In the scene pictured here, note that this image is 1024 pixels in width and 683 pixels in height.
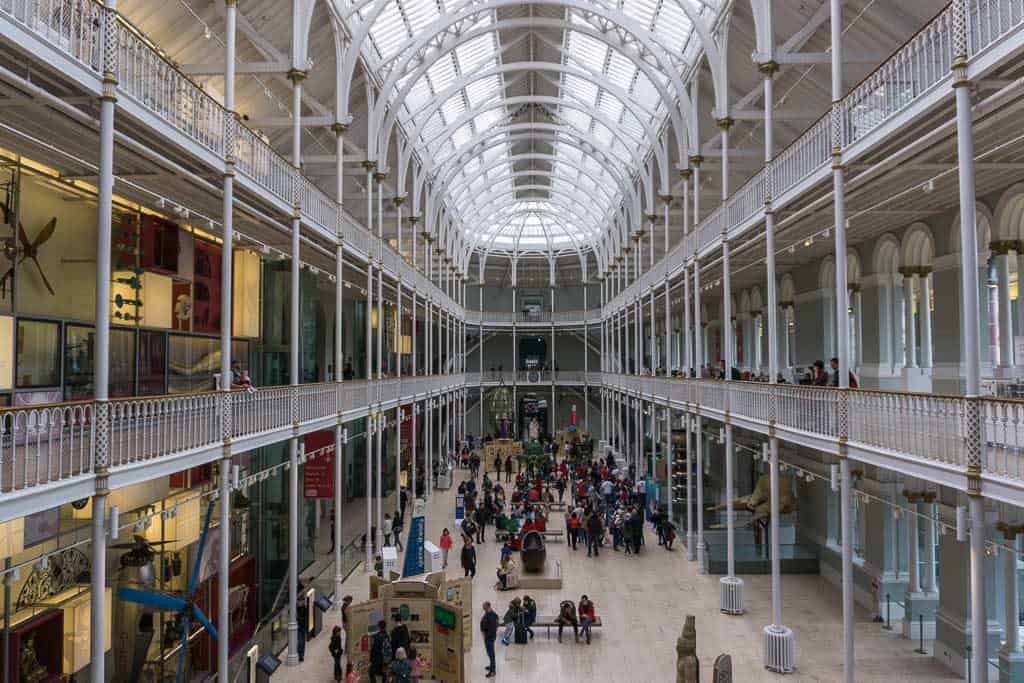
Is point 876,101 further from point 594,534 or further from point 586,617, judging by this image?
point 594,534

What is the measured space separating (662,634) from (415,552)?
7.15m

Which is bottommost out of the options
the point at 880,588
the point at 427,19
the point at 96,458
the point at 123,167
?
the point at 880,588

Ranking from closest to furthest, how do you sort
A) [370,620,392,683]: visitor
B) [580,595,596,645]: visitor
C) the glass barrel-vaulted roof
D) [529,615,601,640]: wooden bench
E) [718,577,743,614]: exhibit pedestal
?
[370,620,392,683]: visitor < [580,595,596,645]: visitor < [529,615,601,640]: wooden bench < [718,577,743,614]: exhibit pedestal < the glass barrel-vaulted roof

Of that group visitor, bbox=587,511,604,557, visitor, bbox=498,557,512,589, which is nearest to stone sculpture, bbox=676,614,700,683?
visitor, bbox=498,557,512,589

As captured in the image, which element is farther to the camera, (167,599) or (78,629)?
(167,599)

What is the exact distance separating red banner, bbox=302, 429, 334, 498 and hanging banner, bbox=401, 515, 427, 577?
2.75 meters

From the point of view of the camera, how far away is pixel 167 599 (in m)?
12.1

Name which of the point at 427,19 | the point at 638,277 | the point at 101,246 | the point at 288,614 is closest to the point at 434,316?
the point at 638,277

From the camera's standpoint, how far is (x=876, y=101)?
12.2 metres

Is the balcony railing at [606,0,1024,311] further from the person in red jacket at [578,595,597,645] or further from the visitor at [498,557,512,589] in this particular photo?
the visitor at [498,557,512,589]

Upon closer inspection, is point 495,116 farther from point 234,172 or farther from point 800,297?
point 234,172

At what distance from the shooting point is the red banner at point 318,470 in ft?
60.0

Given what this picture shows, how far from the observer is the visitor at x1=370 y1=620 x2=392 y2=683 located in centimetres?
1270

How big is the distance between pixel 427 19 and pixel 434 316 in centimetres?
2001
